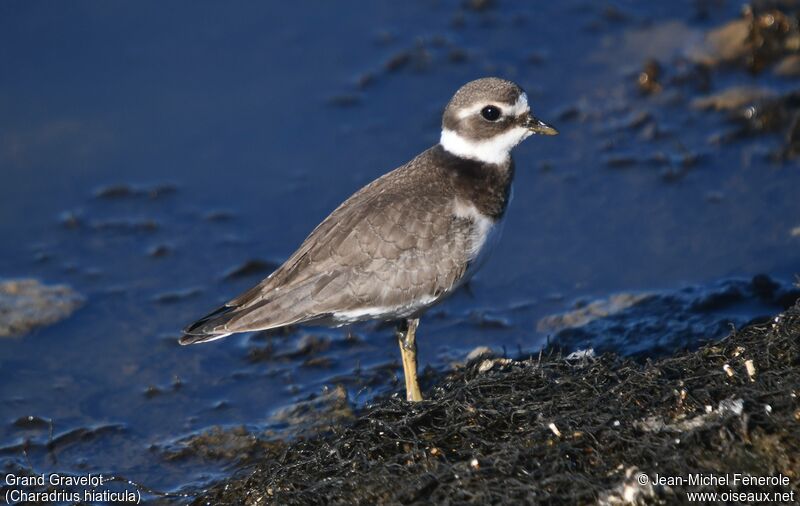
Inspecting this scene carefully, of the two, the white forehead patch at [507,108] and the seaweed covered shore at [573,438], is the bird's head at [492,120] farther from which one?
the seaweed covered shore at [573,438]

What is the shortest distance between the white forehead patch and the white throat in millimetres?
114

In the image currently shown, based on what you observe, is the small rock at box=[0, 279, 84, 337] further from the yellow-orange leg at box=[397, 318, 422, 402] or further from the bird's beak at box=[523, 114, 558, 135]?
the bird's beak at box=[523, 114, 558, 135]

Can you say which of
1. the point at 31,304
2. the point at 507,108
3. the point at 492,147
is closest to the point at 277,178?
the point at 31,304

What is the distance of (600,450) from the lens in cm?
505

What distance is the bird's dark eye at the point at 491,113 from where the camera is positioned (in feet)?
22.2

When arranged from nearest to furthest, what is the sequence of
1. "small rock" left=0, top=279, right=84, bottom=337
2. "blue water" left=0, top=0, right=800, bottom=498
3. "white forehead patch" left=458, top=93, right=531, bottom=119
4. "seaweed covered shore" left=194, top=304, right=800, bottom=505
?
1. "seaweed covered shore" left=194, top=304, right=800, bottom=505
2. "white forehead patch" left=458, top=93, right=531, bottom=119
3. "blue water" left=0, top=0, right=800, bottom=498
4. "small rock" left=0, top=279, right=84, bottom=337

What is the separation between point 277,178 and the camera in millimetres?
9367

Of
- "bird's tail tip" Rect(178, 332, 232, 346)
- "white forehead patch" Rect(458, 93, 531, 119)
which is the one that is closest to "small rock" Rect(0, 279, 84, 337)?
"bird's tail tip" Rect(178, 332, 232, 346)

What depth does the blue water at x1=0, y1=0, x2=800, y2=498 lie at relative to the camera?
7.76 meters

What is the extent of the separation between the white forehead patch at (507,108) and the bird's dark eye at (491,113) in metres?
0.02

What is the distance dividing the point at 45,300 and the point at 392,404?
3.59 m

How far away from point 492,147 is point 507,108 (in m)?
0.27

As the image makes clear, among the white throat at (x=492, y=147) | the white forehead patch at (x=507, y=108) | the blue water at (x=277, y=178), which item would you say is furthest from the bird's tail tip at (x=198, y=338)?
the white forehead patch at (x=507, y=108)

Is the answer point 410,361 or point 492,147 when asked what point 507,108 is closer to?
point 492,147
